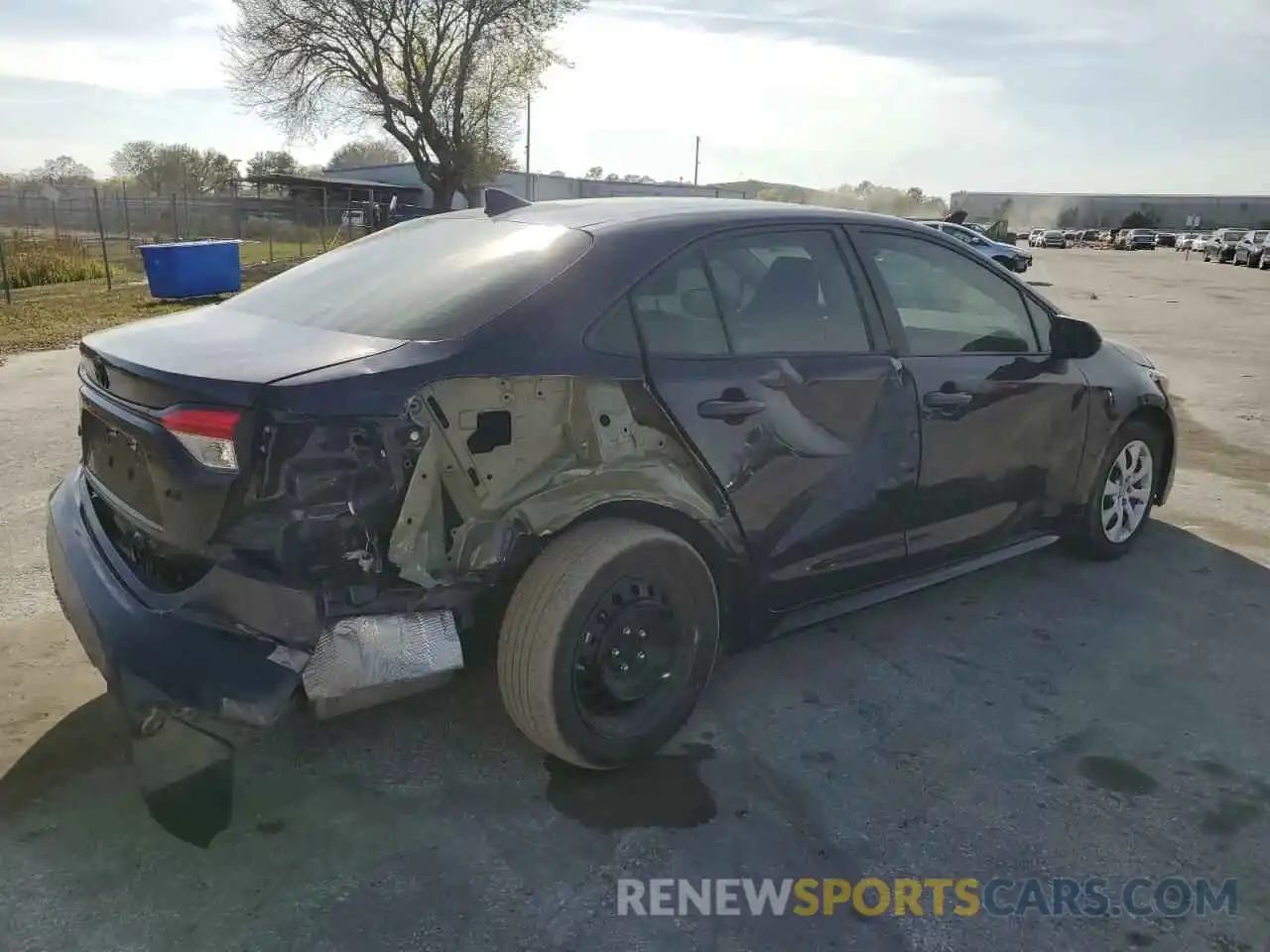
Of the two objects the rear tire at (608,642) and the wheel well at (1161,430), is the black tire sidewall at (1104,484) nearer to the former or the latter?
the wheel well at (1161,430)

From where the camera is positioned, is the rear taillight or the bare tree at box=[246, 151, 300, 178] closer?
the rear taillight

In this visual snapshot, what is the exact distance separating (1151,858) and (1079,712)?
790mm

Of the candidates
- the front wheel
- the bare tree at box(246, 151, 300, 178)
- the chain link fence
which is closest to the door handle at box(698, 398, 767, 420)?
the front wheel

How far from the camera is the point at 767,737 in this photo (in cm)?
306

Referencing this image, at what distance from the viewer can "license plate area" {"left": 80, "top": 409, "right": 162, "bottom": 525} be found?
2.50 m

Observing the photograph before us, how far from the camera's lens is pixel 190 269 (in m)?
14.8

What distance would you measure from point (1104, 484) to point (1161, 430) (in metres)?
0.54

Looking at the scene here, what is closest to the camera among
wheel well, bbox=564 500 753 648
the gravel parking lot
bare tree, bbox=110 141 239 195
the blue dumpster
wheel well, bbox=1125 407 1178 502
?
the gravel parking lot

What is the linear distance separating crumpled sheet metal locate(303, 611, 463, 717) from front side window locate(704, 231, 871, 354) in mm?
1264

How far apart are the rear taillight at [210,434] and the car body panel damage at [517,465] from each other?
16.4 inches

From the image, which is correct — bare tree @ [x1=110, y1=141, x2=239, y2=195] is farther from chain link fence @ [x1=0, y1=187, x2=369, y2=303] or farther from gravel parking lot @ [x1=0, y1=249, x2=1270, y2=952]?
gravel parking lot @ [x1=0, y1=249, x2=1270, y2=952]

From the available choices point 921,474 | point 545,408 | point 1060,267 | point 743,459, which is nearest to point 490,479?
point 545,408

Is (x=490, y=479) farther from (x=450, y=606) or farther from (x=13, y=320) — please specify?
(x=13, y=320)

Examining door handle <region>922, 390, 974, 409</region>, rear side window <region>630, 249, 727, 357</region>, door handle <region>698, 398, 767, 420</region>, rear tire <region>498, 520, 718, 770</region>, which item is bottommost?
rear tire <region>498, 520, 718, 770</region>
